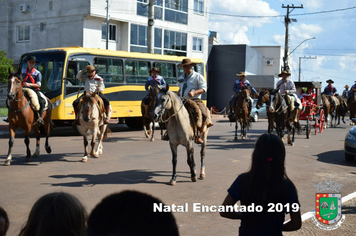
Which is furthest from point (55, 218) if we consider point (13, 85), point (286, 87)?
point (286, 87)

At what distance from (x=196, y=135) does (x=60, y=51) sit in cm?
1162

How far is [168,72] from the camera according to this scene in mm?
23734

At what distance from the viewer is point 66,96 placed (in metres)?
18.6

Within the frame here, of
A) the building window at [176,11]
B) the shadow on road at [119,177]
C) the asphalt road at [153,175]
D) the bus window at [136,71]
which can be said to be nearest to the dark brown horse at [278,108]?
the asphalt road at [153,175]

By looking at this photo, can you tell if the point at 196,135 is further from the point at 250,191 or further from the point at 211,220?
the point at 250,191

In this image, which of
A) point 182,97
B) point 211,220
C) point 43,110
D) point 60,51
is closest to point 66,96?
point 60,51

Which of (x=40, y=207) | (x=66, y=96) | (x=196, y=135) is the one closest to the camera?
(x=40, y=207)

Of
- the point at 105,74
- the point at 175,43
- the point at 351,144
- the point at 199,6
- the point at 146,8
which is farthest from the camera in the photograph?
the point at 199,6

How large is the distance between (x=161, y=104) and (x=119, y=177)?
6.86 ft

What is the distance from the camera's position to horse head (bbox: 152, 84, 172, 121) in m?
8.58

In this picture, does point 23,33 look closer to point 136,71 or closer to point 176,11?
point 176,11

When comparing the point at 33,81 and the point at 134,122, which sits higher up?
the point at 33,81

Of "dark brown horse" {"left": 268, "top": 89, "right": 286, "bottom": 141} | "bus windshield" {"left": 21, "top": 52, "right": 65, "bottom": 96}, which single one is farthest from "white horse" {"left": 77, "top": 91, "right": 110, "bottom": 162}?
"bus windshield" {"left": 21, "top": 52, "right": 65, "bottom": 96}

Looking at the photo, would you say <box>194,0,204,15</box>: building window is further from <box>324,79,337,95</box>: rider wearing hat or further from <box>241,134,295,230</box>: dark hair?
<box>241,134,295,230</box>: dark hair
